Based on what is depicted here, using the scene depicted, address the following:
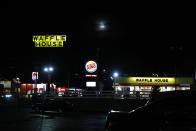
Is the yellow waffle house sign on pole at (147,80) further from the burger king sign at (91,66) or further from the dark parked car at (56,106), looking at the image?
the dark parked car at (56,106)

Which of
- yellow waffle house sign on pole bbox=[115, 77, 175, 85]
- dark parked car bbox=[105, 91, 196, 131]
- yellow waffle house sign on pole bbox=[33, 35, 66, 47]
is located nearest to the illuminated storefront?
yellow waffle house sign on pole bbox=[115, 77, 175, 85]

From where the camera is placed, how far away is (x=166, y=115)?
4910mm

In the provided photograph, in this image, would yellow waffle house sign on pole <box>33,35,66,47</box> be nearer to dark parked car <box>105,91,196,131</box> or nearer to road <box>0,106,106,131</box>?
road <box>0,106,106,131</box>

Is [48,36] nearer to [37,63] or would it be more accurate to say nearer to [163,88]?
[163,88]

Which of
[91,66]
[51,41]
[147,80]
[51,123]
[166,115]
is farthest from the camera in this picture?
[51,41]

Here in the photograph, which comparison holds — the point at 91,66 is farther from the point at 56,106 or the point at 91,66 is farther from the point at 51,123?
the point at 51,123

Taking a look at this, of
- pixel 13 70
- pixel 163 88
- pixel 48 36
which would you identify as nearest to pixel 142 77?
pixel 163 88

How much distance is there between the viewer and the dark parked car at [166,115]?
187 inches

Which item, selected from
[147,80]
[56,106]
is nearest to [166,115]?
[56,106]

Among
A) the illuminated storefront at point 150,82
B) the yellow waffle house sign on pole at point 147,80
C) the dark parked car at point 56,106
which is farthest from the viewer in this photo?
the yellow waffle house sign on pole at point 147,80

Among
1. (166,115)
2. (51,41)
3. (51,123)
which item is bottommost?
(51,123)

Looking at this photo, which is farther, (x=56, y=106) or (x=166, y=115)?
(x=56, y=106)

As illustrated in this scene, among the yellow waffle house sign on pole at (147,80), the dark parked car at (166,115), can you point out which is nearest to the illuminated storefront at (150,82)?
the yellow waffle house sign on pole at (147,80)

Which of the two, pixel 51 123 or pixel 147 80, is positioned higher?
pixel 147 80
